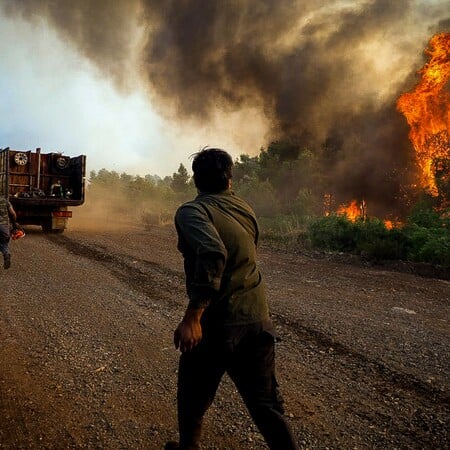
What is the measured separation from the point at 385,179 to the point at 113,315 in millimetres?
14775

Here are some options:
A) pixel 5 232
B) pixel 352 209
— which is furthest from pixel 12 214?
pixel 352 209

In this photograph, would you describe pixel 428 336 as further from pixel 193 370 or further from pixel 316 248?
pixel 316 248

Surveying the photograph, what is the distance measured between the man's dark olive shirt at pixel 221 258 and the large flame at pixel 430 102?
14452mm

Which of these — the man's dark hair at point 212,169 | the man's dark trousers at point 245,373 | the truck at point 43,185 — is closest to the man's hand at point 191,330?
the man's dark trousers at point 245,373

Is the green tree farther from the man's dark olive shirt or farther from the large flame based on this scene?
the man's dark olive shirt

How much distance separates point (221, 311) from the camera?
6.44 feet

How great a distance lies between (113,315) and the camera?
5074mm

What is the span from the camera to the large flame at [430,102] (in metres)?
15.4

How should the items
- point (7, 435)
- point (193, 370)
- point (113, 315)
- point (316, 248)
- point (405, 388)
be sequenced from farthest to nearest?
1. point (316, 248)
2. point (113, 315)
3. point (405, 388)
4. point (7, 435)
5. point (193, 370)

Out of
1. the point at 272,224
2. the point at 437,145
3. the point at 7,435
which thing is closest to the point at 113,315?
the point at 7,435

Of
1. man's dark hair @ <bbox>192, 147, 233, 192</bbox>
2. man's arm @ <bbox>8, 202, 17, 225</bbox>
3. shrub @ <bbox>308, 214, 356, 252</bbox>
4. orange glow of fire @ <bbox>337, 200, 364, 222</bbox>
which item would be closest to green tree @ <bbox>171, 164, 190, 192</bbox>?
orange glow of fire @ <bbox>337, 200, 364, 222</bbox>

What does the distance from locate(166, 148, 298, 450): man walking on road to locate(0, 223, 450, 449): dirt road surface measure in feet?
2.48

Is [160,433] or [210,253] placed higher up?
[210,253]

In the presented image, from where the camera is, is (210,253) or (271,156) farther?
(271,156)
